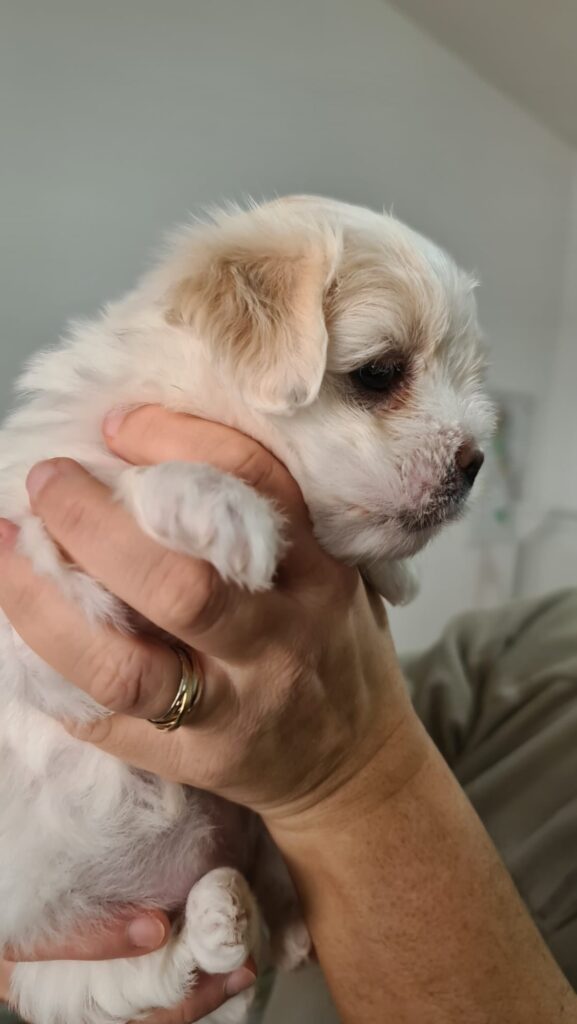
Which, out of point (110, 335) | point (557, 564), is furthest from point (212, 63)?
point (557, 564)

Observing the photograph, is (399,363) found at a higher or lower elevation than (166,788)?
higher

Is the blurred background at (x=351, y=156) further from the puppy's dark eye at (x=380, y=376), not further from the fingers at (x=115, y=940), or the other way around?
the fingers at (x=115, y=940)

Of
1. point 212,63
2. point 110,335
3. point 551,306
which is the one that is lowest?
point 110,335

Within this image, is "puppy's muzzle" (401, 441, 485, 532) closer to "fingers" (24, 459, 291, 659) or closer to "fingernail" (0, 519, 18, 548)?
"fingers" (24, 459, 291, 659)

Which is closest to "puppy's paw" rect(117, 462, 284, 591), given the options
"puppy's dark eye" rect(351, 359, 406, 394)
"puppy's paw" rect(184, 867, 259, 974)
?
"puppy's dark eye" rect(351, 359, 406, 394)

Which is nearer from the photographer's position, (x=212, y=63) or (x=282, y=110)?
(x=212, y=63)

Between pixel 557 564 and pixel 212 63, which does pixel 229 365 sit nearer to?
pixel 212 63

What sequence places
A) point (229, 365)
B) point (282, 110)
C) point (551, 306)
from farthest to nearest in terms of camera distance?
1. point (551, 306)
2. point (282, 110)
3. point (229, 365)

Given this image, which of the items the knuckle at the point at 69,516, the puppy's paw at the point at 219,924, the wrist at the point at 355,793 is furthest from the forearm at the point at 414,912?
the knuckle at the point at 69,516
